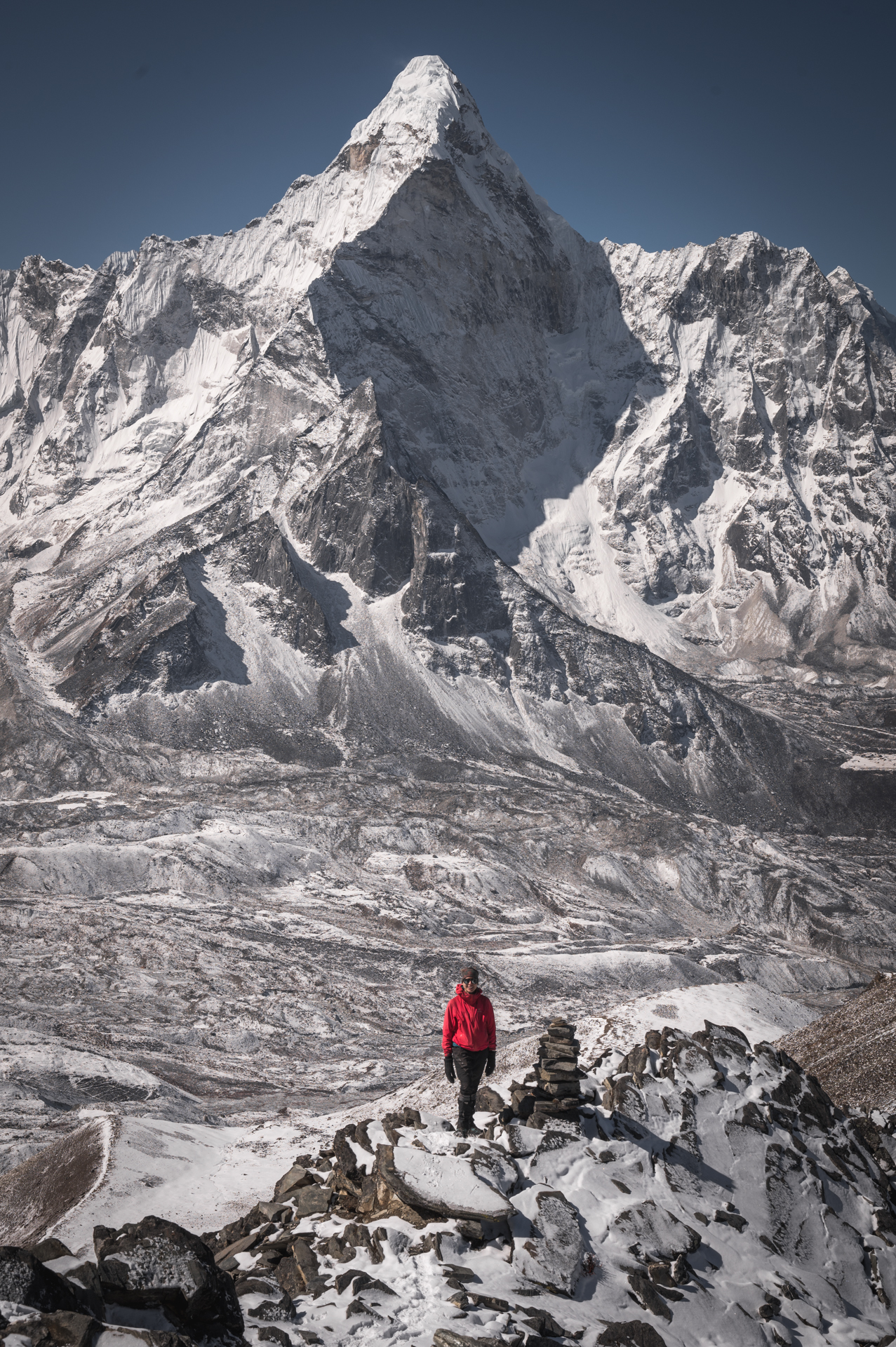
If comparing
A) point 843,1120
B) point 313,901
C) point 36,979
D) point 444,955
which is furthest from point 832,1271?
point 313,901

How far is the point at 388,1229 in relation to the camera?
1497 cm

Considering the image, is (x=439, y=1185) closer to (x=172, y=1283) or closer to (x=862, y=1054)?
(x=172, y=1283)

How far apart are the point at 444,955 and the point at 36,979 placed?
39207mm

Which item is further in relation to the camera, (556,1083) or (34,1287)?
(556,1083)

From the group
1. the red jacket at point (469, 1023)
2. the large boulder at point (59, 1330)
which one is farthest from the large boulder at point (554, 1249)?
the large boulder at point (59, 1330)

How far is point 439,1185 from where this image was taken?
15641 millimetres

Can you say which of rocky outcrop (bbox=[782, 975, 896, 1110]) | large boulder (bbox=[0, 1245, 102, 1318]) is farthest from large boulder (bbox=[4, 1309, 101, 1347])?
rocky outcrop (bbox=[782, 975, 896, 1110])

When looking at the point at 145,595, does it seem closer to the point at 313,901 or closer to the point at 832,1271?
the point at 313,901

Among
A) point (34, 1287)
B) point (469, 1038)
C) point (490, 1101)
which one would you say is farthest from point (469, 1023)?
point (34, 1287)

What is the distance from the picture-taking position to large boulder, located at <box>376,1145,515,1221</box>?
49.8 feet

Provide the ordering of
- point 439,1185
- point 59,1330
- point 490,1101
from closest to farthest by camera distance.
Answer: point 59,1330 → point 439,1185 → point 490,1101

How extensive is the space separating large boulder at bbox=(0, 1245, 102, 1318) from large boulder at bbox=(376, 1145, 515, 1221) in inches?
213

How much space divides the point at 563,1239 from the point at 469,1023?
4035 mm

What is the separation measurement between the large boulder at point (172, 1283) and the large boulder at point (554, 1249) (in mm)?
4713
